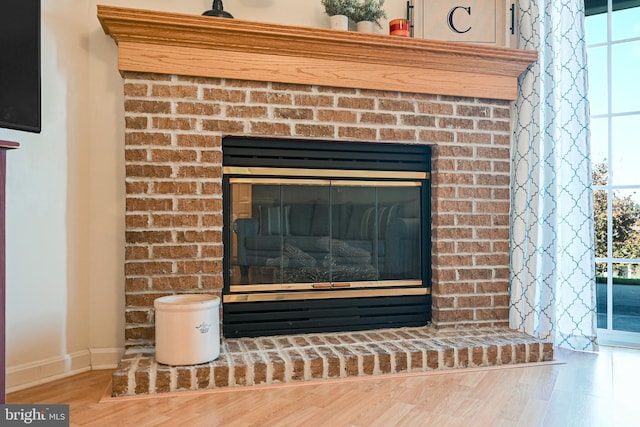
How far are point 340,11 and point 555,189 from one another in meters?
1.42

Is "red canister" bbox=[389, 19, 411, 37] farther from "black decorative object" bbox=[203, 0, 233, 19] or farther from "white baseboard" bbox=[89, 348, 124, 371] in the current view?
"white baseboard" bbox=[89, 348, 124, 371]

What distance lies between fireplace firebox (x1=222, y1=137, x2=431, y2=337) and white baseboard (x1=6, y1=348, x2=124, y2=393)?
0.57 metres

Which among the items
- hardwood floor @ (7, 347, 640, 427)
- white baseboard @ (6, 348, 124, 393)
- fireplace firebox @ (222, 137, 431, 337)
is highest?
fireplace firebox @ (222, 137, 431, 337)

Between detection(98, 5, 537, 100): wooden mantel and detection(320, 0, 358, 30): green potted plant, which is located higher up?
detection(320, 0, 358, 30): green potted plant

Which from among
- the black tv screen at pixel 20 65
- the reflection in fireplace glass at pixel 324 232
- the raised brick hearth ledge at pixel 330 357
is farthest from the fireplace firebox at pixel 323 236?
the black tv screen at pixel 20 65

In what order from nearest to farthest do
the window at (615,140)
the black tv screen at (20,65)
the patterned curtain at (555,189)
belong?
1. the black tv screen at (20,65)
2. the patterned curtain at (555,189)
3. the window at (615,140)

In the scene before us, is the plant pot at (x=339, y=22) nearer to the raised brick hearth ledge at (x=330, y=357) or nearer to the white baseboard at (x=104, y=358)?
the raised brick hearth ledge at (x=330, y=357)

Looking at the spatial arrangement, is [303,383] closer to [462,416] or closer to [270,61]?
[462,416]

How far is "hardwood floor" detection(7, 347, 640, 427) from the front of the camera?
5.52 feet

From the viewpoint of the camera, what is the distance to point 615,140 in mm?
2762

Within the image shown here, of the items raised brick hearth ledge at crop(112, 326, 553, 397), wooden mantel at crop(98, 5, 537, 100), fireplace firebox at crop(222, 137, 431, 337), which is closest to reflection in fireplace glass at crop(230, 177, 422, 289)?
fireplace firebox at crop(222, 137, 431, 337)

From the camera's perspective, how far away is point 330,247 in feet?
8.25

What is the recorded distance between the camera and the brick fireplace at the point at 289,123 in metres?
2.18

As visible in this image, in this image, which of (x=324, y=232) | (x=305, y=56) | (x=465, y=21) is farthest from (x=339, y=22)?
(x=324, y=232)
